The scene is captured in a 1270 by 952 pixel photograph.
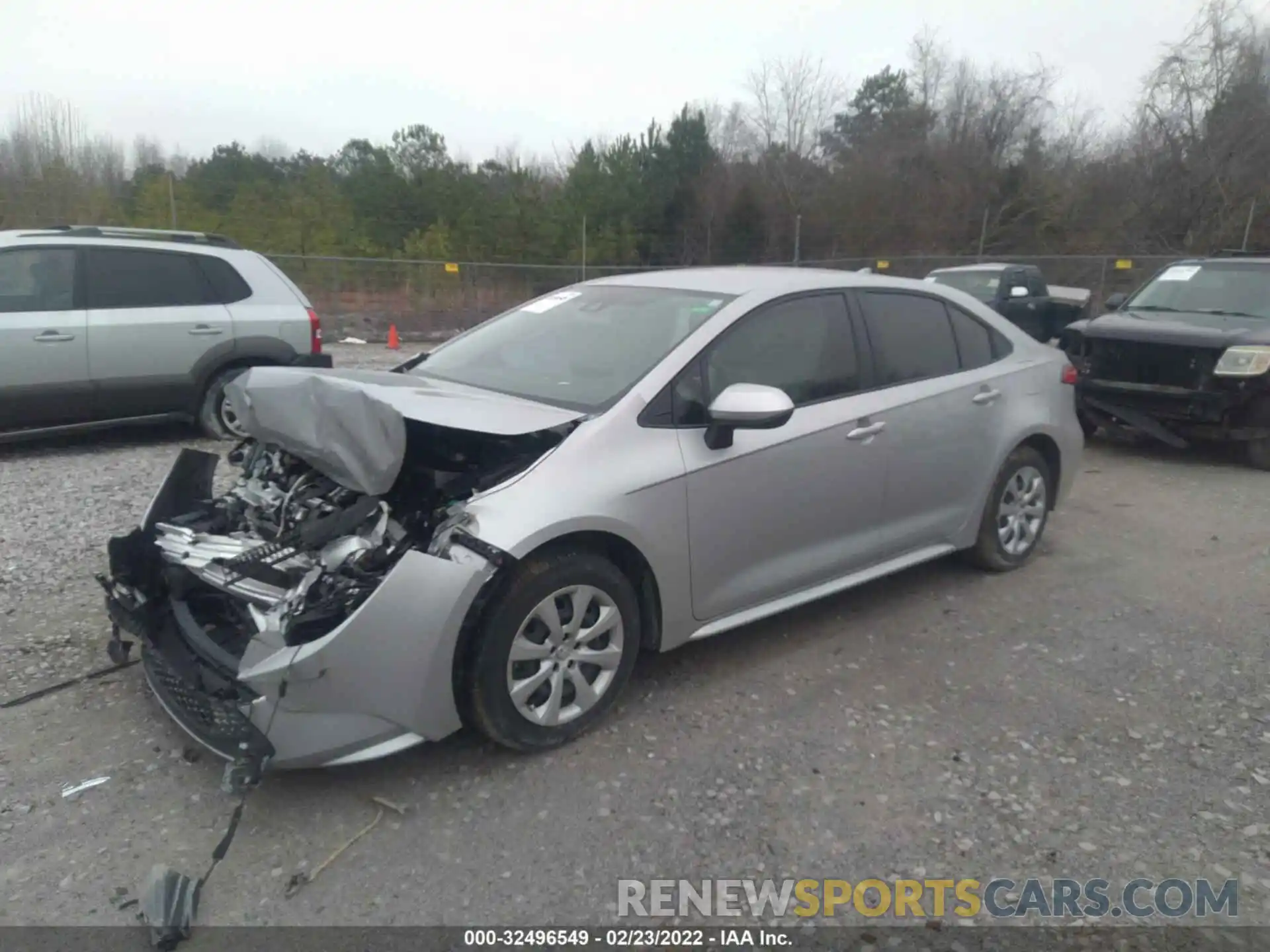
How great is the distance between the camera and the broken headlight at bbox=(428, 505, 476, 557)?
3.04 metres

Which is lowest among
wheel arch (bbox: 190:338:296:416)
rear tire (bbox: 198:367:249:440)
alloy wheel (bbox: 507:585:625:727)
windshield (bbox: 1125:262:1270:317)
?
alloy wheel (bbox: 507:585:625:727)

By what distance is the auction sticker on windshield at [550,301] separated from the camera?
4.64m

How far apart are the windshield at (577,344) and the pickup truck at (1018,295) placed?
386 inches

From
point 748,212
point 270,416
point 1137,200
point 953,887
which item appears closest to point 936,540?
point 953,887

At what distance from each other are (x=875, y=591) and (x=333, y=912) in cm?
323

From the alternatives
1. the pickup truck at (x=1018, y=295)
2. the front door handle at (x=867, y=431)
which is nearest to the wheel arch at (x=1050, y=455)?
the front door handle at (x=867, y=431)

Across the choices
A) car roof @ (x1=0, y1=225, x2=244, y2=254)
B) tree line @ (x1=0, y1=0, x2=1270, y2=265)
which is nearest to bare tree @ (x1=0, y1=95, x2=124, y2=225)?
tree line @ (x1=0, y1=0, x2=1270, y2=265)

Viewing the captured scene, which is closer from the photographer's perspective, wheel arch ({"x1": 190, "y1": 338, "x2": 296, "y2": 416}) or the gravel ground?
the gravel ground

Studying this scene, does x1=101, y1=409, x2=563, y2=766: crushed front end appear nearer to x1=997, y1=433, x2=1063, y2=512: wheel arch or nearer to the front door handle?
the front door handle

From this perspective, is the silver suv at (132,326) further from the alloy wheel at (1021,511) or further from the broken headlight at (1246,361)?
the broken headlight at (1246,361)

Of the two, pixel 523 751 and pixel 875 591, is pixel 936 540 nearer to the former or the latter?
pixel 875 591

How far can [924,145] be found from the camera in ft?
113

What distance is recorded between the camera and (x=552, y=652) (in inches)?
129

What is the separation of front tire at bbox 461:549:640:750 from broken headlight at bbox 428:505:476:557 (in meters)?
0.23
